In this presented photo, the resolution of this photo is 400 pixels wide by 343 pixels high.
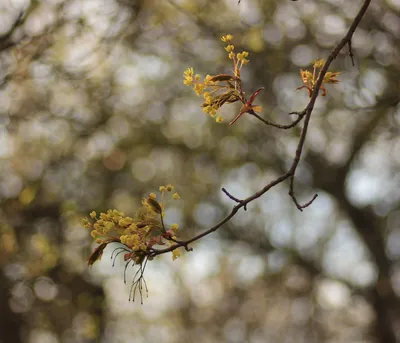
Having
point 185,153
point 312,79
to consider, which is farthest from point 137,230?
point 185,153

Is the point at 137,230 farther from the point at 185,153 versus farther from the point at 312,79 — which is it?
the point at 185,153

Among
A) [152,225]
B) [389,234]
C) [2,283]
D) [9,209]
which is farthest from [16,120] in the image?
[389,234]

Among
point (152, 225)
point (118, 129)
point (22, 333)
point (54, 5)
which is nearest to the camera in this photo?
point (152, 225)

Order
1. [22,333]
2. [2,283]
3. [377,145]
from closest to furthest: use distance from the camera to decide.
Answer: [2,283], [22,333], [377,145]

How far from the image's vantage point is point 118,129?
28.2 feet

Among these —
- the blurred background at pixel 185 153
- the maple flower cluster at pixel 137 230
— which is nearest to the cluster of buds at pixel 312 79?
the maple flower cluster at pixel 137 230

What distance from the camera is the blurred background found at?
17.9ft

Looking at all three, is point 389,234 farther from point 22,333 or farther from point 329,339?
point 22,333

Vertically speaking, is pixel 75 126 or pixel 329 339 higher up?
pixel 75 126

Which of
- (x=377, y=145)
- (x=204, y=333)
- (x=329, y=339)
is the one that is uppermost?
(x=377, y=145)

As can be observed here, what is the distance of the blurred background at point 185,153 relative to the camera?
5.46m

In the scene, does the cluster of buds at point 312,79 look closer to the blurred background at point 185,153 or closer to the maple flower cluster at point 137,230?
the maple flower cluster at point 137,230

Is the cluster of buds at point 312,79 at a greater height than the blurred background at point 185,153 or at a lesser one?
greater

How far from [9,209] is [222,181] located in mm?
4182
